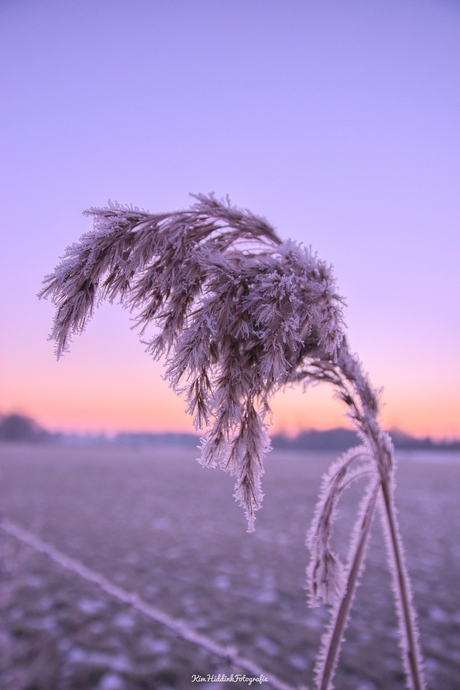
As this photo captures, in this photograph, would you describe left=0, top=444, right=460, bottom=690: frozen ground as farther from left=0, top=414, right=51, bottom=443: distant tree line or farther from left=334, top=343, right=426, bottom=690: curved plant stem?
left=0, top=414, right=51, bottom=443: distant tree line

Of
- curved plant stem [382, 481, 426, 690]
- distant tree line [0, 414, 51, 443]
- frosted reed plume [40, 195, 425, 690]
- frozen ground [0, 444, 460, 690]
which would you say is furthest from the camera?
distant tree line [0, 414, 51, 443]

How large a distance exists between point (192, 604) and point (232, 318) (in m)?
6.59

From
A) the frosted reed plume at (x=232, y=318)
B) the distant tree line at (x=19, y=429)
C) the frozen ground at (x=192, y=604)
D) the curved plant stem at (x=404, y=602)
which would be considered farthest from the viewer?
the distant tree line at (x=19, y=429)

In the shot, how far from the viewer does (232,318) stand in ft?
4.17

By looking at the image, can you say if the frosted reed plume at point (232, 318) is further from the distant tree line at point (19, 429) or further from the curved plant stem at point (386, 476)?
the distant tree line at point (19, 429)

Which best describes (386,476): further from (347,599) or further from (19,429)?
(19,429)

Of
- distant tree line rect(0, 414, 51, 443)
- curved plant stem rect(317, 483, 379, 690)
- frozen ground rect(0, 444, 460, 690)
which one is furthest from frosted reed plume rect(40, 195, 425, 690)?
distant tree line rect(0, 414, 51, 443)

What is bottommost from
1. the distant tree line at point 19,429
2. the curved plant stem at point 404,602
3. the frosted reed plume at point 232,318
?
the distant tree line at point 19,429

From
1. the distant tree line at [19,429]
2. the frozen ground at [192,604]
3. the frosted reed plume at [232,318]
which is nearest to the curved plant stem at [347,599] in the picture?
the frosted reed plume at [232,318]

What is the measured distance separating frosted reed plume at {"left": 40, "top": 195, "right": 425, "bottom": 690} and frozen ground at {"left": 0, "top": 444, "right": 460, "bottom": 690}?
181 cm

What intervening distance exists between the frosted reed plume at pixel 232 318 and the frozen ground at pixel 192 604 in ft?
5.94

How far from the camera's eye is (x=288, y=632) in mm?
5516

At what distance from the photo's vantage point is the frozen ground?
4379mm

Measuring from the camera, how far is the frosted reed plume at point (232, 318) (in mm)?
1234
